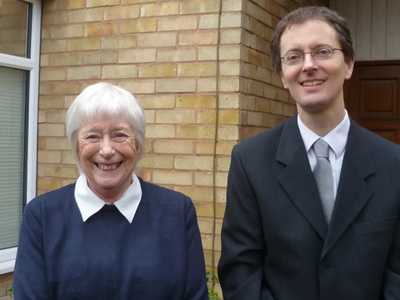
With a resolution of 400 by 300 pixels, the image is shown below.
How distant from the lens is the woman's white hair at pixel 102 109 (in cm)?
212

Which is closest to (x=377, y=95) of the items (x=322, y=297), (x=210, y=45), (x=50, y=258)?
(x=210, y=45)

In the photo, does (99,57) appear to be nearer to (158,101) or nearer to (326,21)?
(158,101)

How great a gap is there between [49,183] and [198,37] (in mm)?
1647

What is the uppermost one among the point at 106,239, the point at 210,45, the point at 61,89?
the point at 210,45

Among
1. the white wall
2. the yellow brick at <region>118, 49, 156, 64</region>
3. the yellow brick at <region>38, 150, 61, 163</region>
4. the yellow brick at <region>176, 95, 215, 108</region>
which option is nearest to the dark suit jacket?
the yellow brick at <region>176, 95, 215, 108</region>

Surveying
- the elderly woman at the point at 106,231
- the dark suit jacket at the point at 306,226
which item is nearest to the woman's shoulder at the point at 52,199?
the elderly woman at the point at 106,231

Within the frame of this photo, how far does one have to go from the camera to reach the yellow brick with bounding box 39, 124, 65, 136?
14.5ft

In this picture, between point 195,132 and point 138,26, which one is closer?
point 195,132

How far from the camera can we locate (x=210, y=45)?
386 centimetres

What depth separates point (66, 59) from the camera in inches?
173

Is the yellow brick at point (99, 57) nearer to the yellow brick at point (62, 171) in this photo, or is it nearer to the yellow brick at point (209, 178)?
the yellow brick at point (62, 171)

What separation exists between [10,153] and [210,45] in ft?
5.73

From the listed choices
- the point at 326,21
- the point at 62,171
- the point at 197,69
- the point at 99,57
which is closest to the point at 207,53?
the point at 197,69

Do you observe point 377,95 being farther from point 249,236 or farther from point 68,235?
point 68,235
